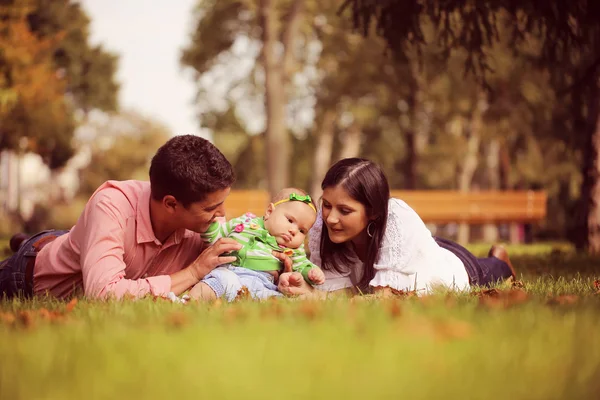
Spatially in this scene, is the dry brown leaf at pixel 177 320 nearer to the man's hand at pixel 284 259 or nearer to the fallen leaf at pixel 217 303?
the fallen leaf at pixel 217 303

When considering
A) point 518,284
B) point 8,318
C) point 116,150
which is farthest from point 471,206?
point 116,150

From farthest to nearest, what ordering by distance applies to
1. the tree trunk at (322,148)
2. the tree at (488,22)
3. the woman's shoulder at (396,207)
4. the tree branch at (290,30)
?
the tree trunk at (322,148) → the tree branch at (290,30) → the tree at (488,22) → the woman's shoulder at (396,207)

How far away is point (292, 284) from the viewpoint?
5.09 metres

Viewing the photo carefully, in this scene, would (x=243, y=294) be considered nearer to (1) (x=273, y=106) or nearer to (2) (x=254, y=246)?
(2) (x=254, y=246)

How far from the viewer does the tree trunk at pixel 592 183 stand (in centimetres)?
1029

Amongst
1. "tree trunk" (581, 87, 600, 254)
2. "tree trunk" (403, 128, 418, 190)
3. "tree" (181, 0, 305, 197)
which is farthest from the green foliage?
"tree trunk" (581, 87, 600, 254)

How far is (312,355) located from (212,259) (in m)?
2.25

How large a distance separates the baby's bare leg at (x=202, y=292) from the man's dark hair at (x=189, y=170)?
23.6 inches

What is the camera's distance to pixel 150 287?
448cm

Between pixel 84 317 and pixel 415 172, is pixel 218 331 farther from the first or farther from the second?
pixel 415 172

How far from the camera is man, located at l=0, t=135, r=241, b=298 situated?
14.2 feet

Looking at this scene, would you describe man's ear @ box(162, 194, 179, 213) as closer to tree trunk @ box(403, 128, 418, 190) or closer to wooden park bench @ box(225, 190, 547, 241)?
wooden park bench @ box(225, 190, 547, 241)

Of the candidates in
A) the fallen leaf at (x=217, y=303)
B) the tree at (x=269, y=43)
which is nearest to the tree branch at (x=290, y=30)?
the tree at (x=269, y=43)

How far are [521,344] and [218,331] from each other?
1236 mm
